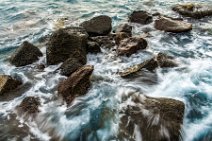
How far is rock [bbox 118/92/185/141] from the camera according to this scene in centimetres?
528

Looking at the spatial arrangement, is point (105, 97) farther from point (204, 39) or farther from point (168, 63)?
point (204, 39)

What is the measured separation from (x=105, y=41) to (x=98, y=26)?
29.6 inches

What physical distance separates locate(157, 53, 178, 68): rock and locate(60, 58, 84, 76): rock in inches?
75.5

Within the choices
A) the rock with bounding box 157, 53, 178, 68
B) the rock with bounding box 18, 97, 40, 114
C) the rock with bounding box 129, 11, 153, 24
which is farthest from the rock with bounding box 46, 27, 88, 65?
the rock with bounding box 129, 11, 153, 24

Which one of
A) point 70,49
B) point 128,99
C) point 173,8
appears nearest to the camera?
point 128,99

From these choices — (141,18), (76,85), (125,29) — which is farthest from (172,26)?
(76,85)

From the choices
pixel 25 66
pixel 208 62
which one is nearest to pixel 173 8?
pixel 208 62

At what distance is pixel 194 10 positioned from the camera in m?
11.1

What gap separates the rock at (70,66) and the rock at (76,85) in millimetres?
559

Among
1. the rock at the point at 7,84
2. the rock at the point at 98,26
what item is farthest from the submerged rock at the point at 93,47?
the rock at the point at 7,84

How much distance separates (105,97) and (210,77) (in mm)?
2535

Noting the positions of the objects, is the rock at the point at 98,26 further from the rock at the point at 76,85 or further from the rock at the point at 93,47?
the rock at the point at 76,85

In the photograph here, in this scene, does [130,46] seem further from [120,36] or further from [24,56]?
[24,56]

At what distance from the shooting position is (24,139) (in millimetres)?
5438
